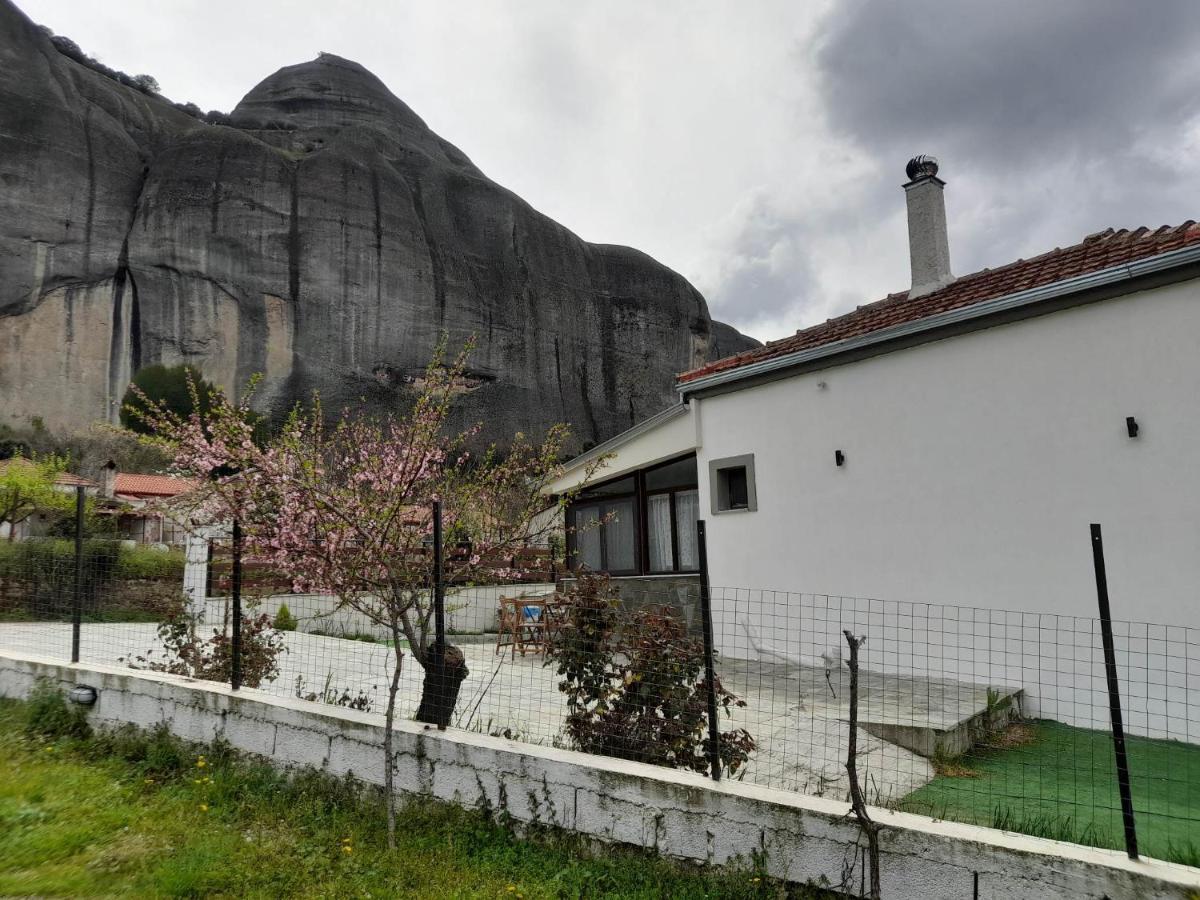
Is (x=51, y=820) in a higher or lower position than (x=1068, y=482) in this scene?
lower

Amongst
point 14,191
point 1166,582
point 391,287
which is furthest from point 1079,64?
point 14,191

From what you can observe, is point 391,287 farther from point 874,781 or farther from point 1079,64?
point 874,781

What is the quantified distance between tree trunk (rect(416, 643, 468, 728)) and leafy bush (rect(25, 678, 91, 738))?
8.72ft

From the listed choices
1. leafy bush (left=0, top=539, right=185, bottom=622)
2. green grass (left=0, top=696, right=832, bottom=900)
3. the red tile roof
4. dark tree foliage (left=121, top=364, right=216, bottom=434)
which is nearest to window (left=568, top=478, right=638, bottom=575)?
the red tile roof

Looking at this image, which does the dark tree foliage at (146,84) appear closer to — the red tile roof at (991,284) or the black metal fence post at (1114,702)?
the red tile roof at (991,284)

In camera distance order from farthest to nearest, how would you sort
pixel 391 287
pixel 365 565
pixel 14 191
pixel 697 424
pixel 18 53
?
pixel 391 287, pixel 18 53, pixel 14 191, pixel 697 424, pixel 365 565

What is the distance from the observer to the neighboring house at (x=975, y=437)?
236 inches

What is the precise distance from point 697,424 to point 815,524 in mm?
2364

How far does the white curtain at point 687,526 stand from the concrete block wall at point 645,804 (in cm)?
745

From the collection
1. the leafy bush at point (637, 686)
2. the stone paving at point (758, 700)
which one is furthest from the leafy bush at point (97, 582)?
the leafy bush at point (637, 686)

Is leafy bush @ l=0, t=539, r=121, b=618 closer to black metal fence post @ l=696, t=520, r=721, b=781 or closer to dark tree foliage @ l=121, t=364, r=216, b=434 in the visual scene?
black metal fence post @ l=696, t=520, r=721, b=781

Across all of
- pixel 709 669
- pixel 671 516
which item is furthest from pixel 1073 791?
pixel 671 516

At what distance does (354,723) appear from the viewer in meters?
4.22

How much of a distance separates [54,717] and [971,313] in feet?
28.0
